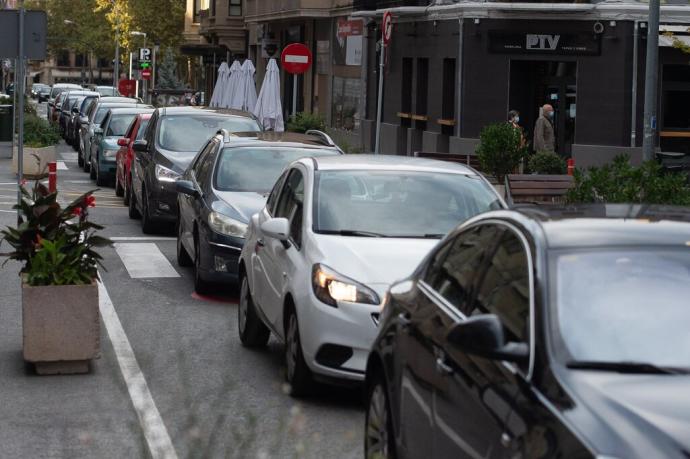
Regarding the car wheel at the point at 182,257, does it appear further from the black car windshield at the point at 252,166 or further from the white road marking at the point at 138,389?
the white road marking at the point at 138,389

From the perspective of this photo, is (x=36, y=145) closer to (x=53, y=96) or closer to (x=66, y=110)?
(x=66, y=110)

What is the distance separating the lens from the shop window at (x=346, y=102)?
46.3 meters

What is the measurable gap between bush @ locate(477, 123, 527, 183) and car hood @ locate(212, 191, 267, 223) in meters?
9.29

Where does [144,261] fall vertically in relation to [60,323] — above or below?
below

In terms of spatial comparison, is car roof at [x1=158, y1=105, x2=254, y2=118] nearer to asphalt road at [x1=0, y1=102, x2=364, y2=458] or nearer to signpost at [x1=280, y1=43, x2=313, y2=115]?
asphalt road at [x1=0, y1=102, x2=364, y2=458]

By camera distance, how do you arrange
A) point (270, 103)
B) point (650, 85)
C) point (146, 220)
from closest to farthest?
point (146, 220) < point (650, 85) < point (270, 103)

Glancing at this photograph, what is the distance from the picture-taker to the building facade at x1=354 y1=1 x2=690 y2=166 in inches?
1316

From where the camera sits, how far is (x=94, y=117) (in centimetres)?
3622

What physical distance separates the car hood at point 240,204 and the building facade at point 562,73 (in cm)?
2005

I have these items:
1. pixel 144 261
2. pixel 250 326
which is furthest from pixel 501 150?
pixel 250 326

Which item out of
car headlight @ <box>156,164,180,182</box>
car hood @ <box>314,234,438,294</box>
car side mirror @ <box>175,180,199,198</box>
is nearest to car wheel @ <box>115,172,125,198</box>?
car headlight @ <box>156,164,180,182</box>

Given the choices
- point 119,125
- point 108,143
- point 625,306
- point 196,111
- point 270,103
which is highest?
point 270,103

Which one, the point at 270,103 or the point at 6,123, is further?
the point at 6,123

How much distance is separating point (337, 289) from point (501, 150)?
14.6 m
